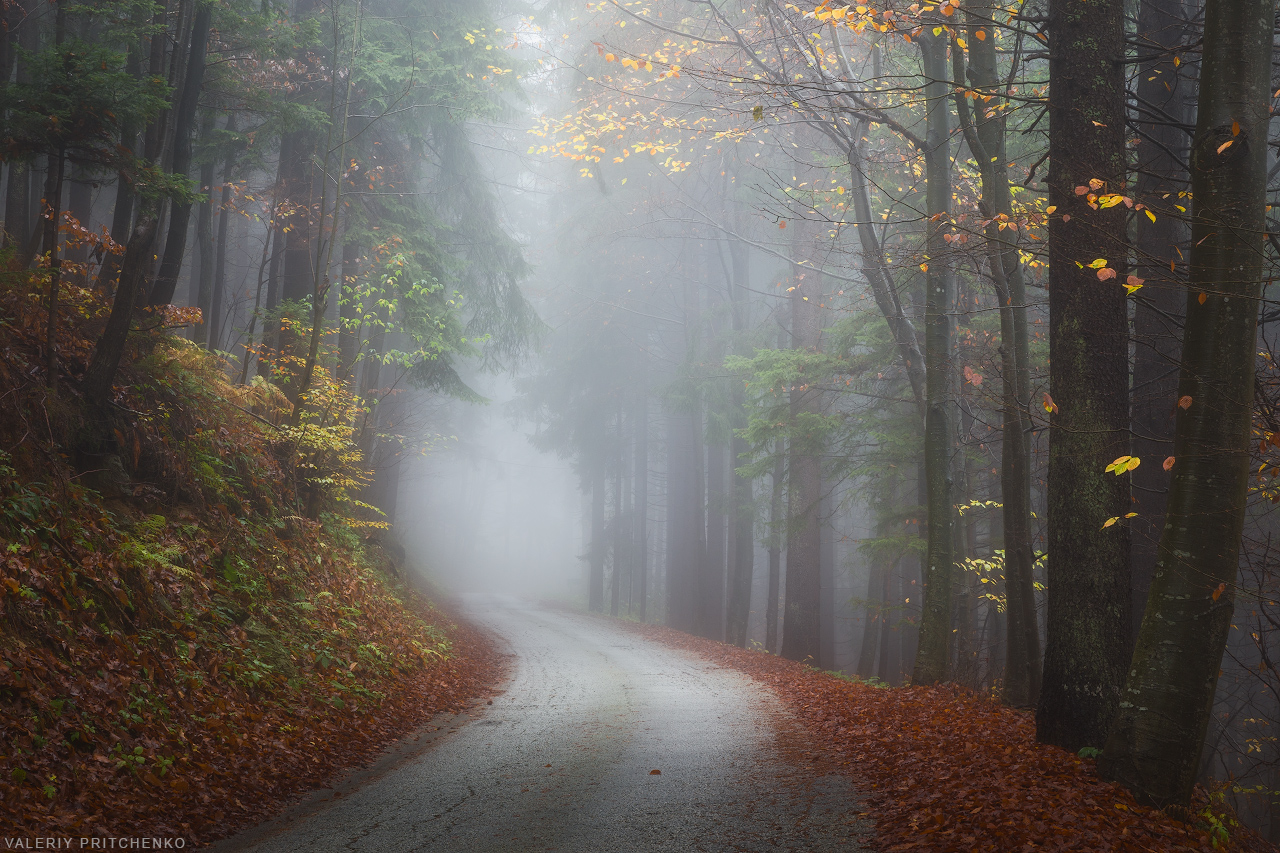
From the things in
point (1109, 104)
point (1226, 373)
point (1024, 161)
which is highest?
point (1024, 161)

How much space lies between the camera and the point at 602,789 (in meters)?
6.11

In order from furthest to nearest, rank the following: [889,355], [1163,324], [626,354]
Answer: [626,354] → [889,355] → [1163,324]

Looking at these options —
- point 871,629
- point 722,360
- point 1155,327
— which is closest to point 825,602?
point 871,629

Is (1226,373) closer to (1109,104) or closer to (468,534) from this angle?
(1109,104)

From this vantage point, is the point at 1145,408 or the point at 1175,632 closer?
the point at 1175,632

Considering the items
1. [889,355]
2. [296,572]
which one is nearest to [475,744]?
[296,572]

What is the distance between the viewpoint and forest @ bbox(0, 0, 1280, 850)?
4.77m

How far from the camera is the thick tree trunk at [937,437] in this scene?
9.61 meters

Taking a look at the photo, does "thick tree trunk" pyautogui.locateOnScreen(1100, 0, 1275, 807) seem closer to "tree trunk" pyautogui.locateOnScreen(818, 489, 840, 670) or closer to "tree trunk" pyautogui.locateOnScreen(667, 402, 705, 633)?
"tree trunk" pyautogui.locateOnScreen(818, 489, 840, 670)

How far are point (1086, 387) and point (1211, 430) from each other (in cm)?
123

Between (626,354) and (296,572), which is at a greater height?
(626,354)

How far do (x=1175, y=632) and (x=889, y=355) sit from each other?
30.6ft

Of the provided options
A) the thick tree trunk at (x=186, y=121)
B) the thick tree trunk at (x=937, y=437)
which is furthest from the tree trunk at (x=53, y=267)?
the thick tree trunk at (x=937, y=437)

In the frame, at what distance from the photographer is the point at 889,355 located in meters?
13.4
